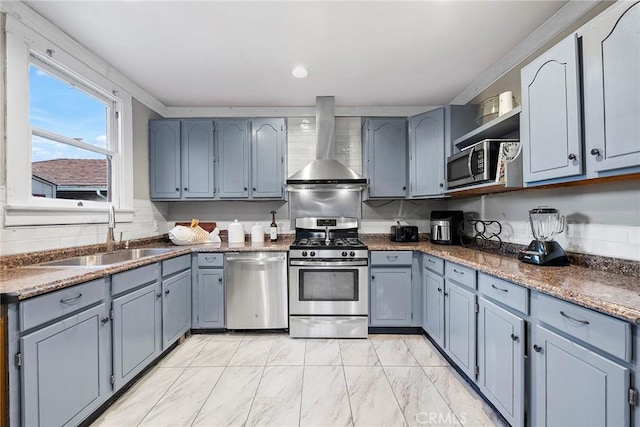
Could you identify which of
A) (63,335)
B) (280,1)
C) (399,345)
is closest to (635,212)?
(399,345)

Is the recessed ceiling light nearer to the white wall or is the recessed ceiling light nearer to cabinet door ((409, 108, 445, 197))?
cabinet door ((409, 108, 445, 197))

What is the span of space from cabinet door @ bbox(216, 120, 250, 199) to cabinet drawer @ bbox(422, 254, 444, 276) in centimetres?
210

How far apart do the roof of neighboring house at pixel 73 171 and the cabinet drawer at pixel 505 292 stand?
3.13 m

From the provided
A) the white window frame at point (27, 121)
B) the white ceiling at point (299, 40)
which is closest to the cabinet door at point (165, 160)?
the white ceiling at point (299, 40)

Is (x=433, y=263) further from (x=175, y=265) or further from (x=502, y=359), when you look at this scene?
(x=175, y=265)

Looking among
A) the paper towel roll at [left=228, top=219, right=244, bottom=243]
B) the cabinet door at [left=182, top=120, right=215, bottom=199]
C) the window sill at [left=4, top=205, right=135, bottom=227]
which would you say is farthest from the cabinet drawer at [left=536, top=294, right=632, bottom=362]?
the cabinet door at [left=182, top=120, right=215, bottom=199]

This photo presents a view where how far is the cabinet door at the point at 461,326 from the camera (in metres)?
1.88

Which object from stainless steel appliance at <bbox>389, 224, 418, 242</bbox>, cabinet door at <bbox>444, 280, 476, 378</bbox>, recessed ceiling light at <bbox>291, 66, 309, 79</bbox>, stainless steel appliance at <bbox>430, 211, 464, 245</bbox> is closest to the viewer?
cabinet door at <bbox>444, 280, 476, 378</bbox>

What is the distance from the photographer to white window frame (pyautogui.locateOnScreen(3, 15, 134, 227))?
171 cm

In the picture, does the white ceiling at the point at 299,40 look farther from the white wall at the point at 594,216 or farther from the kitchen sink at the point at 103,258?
the kitchen sink at the point at 103,258

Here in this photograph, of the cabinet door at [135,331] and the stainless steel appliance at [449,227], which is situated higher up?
the stainless steel appliance at [449,227]

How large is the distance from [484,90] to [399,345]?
258cm

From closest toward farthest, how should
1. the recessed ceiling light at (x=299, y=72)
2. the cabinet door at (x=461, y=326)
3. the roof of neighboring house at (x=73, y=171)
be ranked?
the cabinet door at (x=461, y=326) → the roof of neighboring house at (x=73, y=171) → the recessed ceiling light at (x=299, y=72)

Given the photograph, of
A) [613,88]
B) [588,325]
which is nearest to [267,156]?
[613,88]
